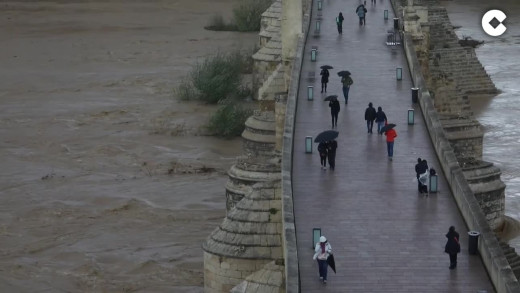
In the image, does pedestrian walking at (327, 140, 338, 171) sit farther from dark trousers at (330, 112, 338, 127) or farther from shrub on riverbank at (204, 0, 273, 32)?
shrub on riverbank at (204, 0, 273, 32)

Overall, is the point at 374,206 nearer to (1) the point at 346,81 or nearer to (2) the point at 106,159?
(1) the point at 346,81

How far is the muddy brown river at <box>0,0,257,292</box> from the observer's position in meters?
31.4

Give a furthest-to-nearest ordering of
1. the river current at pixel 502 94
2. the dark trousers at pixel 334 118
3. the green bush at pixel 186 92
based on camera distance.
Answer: the green bush at pixel 186 92
the river current at pixel 502 94
the dark trousers at pixel 334 118

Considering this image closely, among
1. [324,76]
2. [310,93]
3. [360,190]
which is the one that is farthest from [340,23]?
[360,190]

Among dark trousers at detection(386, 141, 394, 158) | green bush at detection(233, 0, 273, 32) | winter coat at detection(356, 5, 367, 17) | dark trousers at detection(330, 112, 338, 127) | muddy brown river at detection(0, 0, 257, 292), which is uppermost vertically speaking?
winter coat at detection(356, 5, 367, 17)

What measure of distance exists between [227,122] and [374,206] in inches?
832

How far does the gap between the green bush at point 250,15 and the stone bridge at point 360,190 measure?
30280mm

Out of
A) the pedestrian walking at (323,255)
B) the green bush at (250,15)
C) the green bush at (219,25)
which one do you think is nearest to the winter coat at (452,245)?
the pedestrian walking at (323,255)

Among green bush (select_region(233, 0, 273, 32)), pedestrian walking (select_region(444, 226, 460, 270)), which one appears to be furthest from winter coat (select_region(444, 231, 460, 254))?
green bush (select_region(233, 0, 273, 32))

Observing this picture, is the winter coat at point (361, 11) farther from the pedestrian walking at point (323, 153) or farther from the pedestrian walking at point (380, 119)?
the pedestrian walking at point (323, 153)

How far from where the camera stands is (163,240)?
108ft

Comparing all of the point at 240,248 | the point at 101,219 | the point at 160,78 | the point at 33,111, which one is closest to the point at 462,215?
the point at 240,248

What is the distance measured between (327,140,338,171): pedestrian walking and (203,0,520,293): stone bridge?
0.20 meters

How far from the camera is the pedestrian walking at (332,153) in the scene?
2677 cm
